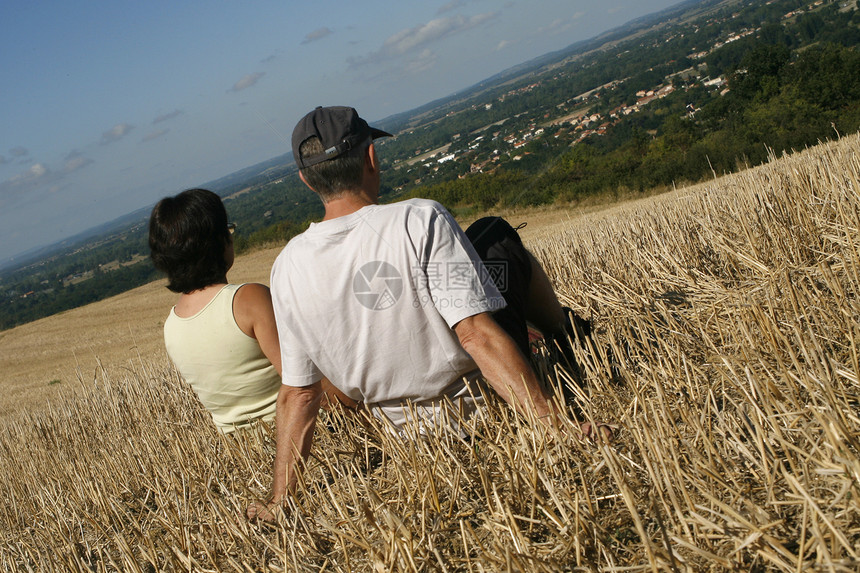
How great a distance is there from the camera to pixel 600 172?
31234 millimetres

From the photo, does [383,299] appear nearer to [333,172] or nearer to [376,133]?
[333,172]

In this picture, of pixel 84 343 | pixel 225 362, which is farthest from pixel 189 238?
pixel 84 343

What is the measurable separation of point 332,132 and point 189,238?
1.04 meters

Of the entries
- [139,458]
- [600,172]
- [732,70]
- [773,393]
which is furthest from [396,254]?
[732,70]

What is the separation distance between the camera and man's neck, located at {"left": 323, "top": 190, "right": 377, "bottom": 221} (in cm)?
223

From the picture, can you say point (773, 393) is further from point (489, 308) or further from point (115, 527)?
point (115, 527)

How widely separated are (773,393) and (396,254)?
1.25 m

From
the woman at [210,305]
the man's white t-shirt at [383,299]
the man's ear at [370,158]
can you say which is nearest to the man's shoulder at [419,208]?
the man's white t-shirt at [383,299]

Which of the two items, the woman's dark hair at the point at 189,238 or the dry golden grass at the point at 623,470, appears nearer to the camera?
the dry golden grass at the point at 623,470

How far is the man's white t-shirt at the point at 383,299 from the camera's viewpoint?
2092 mm

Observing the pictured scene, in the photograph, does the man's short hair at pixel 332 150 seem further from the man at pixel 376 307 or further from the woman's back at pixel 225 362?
the woman's back at pixel 225 362

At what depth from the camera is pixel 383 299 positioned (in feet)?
7.11

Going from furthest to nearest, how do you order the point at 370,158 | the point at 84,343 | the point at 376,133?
1. the point at 84,343
2. the point at 376,133
3. the point at 370,158

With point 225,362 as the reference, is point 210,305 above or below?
above
